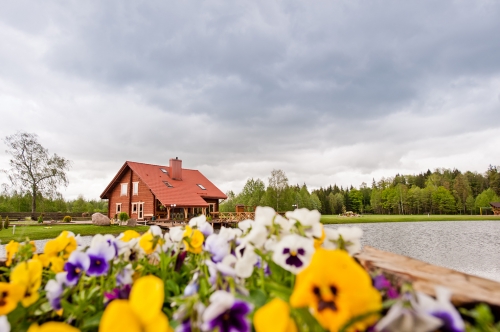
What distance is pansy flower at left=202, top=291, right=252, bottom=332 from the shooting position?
553 millimetres

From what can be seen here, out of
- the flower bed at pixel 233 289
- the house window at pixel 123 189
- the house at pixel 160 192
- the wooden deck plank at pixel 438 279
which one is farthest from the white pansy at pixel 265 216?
the house window at pixel 123 189

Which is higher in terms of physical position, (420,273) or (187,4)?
(187,4)

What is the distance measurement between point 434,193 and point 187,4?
80651mm

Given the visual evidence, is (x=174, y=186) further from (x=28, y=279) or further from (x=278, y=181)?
(x=28, y=279)

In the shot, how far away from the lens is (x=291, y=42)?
1645cm

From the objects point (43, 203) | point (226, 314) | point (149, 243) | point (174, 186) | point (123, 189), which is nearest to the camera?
point (226, 314)

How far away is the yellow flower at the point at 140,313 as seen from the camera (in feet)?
1.55

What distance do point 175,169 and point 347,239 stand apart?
25.4m

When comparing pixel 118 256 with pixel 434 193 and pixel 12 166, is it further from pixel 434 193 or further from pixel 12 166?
pixel 434 193

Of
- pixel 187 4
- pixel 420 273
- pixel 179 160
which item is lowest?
pixel 420 273

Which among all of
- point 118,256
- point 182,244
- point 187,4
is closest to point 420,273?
point 182,244

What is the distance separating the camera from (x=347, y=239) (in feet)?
2.95

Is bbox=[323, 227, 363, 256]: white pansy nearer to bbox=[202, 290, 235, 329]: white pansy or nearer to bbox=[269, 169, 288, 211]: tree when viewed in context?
bbox=[202, 290, 235, 329]: white pansy

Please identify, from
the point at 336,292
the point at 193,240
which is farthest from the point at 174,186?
the point at 336,292
